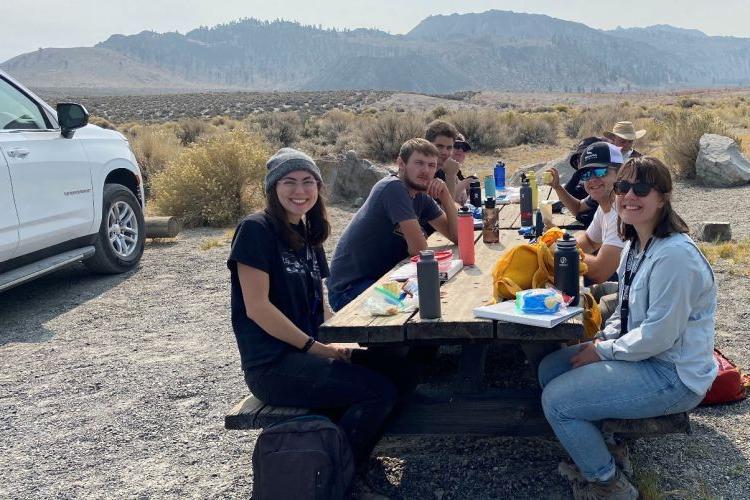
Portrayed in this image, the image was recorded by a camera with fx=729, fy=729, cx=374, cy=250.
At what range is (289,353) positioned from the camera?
9.96 ft

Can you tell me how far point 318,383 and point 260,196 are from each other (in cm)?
849

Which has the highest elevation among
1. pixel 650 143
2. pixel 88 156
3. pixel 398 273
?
pixel 88 156

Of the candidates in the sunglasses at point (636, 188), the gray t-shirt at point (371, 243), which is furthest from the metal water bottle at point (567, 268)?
the gray t-shirt at point (371, 243)

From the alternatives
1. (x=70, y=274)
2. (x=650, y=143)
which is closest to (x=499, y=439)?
(x=70, y=274)

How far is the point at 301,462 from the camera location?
8.73ft

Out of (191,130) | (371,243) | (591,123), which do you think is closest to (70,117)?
(371,243)

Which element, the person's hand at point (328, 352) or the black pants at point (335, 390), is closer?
the black pants at point (335, 390)

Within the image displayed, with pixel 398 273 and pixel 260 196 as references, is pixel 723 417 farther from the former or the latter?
pixel 260 196

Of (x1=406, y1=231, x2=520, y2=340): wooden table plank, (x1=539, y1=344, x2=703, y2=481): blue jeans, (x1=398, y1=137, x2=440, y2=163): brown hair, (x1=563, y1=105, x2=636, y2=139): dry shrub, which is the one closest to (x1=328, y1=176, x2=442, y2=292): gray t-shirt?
(x1=398, y1=137, x2=440, y2=163): brown hair

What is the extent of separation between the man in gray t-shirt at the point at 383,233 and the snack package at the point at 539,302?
1293 mm

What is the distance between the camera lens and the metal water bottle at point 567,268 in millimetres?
2957

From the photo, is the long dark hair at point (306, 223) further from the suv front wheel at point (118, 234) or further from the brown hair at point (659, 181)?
the suv front wheel at point (118, 234)

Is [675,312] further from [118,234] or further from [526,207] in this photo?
[118,234]

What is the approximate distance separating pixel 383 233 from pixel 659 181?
5.86 ft
